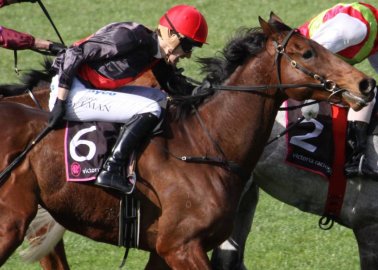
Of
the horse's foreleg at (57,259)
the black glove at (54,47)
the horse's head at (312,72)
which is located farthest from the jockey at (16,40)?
the horse's head at (312,72)

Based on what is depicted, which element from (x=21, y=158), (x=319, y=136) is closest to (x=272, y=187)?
(x=319, y=136)

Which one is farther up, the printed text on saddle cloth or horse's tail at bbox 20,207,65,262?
the printed text on saddle cloth

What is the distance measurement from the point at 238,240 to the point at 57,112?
5.87 feet

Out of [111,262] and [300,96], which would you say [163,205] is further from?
[111,262]

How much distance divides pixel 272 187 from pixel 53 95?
5.62ft

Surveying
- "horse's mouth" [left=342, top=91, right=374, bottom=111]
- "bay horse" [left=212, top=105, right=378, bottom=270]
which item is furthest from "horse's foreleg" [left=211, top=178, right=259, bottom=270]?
"horse's mouth" [left=342, top=91, right=374, bottom=111]

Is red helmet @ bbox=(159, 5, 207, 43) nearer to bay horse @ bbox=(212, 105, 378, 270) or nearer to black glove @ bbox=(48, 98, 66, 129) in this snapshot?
black glove @ bbox=(48, 98, 66, 129)

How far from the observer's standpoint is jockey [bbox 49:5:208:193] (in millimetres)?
6539

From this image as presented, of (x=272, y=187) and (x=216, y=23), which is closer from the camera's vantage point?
(x=272, y=187)

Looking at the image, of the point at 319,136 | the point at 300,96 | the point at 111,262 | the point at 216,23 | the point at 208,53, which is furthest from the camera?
the point at 216,23

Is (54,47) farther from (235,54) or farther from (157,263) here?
(157,263)

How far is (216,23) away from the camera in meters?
15.7

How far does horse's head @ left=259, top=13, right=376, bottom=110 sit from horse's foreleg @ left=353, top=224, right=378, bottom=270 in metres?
1.35

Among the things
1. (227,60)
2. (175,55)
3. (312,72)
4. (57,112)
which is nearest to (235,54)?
(227,60)
